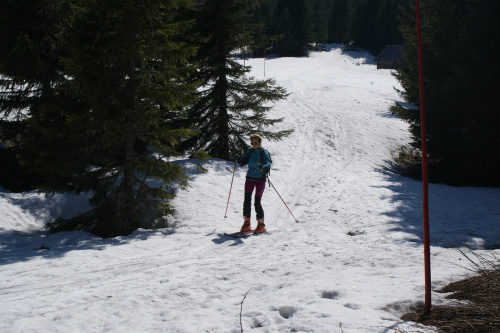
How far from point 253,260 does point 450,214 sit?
6.41 m

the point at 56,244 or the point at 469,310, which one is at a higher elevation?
the point at 469,310

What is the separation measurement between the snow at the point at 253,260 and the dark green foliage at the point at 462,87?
6.47 feet

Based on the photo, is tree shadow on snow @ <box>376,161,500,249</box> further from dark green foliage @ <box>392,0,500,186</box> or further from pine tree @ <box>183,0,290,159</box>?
pine tree @ <box>183,0,290,159</box>

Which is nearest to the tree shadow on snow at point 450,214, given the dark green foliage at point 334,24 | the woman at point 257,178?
the woman at point 257,178

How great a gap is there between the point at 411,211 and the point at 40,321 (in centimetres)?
922

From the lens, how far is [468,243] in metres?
6.99

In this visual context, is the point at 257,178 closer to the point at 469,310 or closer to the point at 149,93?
the point at 149,93

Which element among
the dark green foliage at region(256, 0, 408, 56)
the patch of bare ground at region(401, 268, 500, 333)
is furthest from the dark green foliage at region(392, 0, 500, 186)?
the dark green foliage at region(256, 0, 408, 56)

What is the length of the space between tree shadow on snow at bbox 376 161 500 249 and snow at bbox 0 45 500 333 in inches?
1.3

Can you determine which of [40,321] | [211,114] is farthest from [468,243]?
[211,114]

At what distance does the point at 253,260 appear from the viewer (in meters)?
6.33

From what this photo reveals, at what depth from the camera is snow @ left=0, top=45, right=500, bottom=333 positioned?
4.04 metres

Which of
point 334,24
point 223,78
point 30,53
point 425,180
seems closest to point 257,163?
point 425,180

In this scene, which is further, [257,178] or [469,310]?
[257,178]
